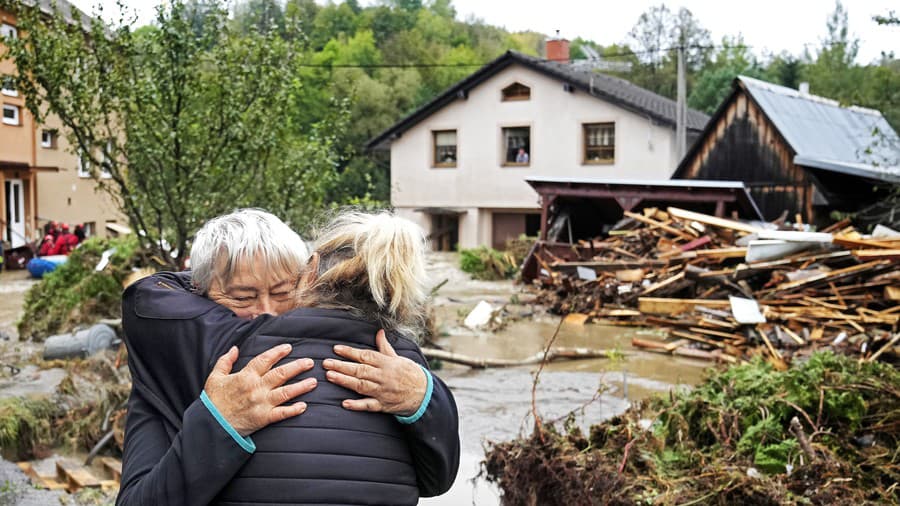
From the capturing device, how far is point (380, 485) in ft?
6.63

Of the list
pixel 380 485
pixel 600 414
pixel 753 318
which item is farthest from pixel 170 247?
pixel 753 318

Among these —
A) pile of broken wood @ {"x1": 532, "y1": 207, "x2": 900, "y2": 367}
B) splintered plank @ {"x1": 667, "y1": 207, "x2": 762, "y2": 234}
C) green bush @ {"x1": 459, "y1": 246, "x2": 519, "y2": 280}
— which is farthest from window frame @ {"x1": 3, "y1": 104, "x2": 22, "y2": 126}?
splintered plank @ {"x1": 667, "y1": 207, "x2": 762, "y2": 234}

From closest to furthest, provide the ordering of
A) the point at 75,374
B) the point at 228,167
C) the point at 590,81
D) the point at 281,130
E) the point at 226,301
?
the point at 226,301 → the point at 228,167 → the point at 281,130 → the point at 75,374 → the point at 590,81

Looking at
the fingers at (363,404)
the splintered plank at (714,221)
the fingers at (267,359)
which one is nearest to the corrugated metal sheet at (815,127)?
the splintered plank at (714,221)

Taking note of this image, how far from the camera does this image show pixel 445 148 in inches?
1389

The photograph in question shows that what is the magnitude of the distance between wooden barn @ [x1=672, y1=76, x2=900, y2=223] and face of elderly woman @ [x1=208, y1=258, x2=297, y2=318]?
1916 cm

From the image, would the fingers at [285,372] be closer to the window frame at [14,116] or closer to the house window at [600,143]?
the house window at [600,143]

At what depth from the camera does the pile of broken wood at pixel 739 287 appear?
12680mm

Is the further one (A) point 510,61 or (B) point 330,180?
(A) point 510,61

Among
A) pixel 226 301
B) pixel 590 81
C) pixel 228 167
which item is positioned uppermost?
pixel 590 81

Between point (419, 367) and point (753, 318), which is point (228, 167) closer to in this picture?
point (419, 367)

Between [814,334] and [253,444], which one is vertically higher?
[253,444]

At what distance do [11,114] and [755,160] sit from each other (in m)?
24.9

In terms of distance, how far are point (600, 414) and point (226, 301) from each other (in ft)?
23.3
